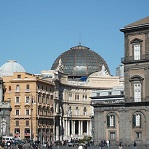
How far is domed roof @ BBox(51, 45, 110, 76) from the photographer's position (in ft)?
625

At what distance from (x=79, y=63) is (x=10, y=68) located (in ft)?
144

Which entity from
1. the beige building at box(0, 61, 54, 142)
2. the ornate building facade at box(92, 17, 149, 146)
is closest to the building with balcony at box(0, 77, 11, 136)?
the beige building at box(0, 61, 54, 142)

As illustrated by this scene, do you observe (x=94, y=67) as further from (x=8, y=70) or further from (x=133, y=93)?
(x=133, y=93)

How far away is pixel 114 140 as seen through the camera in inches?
3962

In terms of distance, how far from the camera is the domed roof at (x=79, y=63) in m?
190

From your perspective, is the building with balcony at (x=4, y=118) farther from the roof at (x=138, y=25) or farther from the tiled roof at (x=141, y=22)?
the tiled roof at (x=141, y=22)

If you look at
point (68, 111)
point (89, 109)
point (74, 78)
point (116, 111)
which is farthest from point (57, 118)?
point (116, 111)

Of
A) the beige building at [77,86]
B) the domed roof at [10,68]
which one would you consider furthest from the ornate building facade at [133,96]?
the domed roof at [10,68]

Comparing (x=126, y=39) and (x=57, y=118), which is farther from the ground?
(x=126, y=39)

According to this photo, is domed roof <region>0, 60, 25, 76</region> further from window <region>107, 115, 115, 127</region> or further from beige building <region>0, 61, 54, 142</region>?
window <region>107, 115, 115, 127</region>

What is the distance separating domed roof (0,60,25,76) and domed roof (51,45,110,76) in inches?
1390

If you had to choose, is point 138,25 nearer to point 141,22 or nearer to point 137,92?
point 141,22

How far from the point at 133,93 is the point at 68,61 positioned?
96.8 metres

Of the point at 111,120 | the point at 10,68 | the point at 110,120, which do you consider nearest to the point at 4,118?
the point at 10,68
